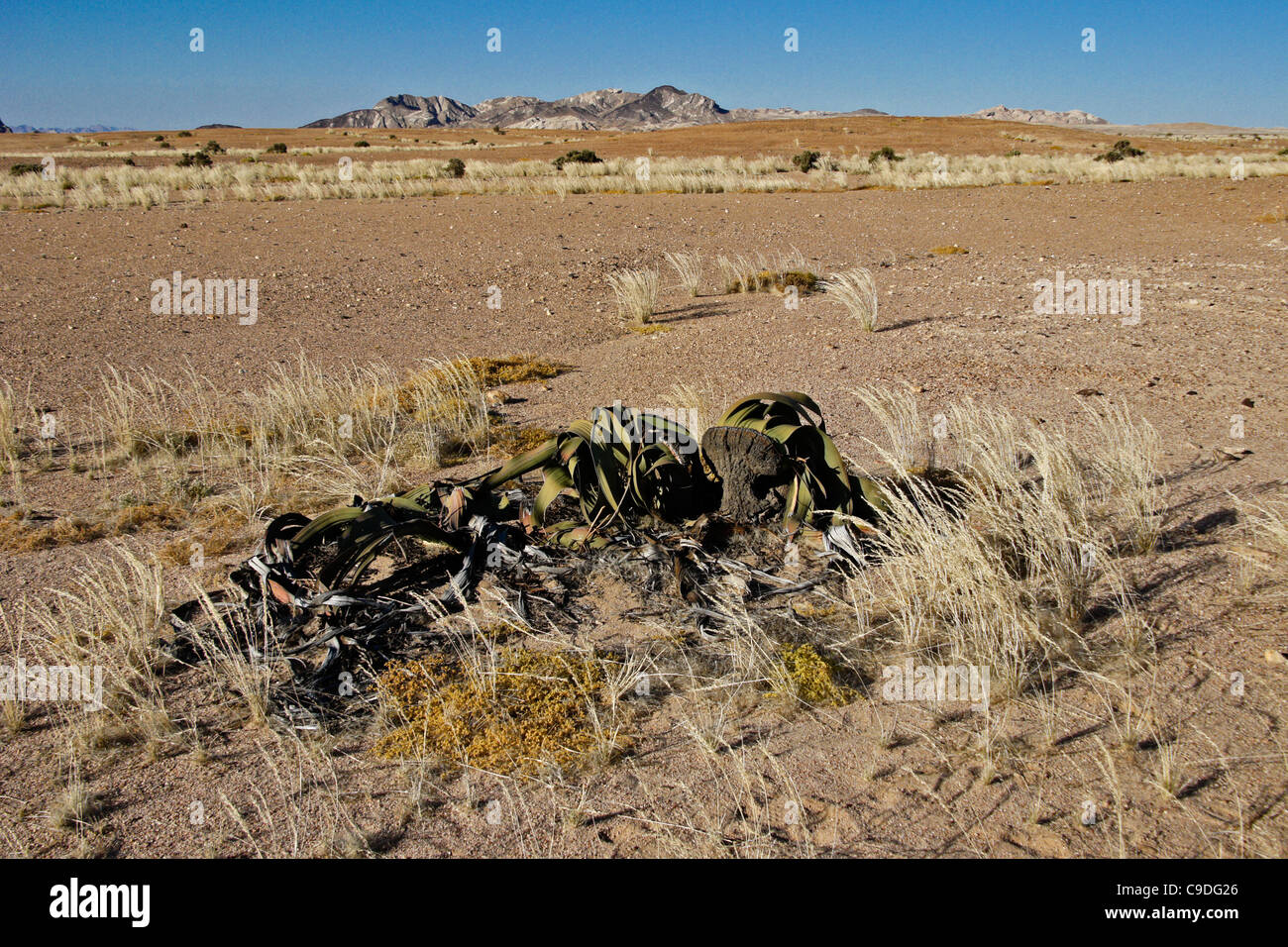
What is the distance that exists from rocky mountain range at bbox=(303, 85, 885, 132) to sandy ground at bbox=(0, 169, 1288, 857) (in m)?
119

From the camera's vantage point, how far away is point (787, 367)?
20.7ft

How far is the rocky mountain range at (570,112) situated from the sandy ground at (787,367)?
392ft

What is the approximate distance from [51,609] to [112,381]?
14.1 ft

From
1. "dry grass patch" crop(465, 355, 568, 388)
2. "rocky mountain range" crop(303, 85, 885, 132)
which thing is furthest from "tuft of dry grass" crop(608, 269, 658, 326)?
"rocky mountain range" crop(303, 85, 885, 132)

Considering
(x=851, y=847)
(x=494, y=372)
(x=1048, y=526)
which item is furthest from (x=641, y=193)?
(x=851, y=847)

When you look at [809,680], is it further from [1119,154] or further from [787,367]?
[1119,154]

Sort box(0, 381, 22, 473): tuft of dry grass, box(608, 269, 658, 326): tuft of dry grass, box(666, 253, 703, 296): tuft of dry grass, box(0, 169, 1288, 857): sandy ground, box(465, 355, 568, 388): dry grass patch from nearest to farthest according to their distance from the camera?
box(0, 169, 1288, 857): sandy ground, box(0, 381, 22, 473): tuft of dry grass, box(465, 355, 568, 388): dry grass patch, box(608, 269, 658, 326): tuft of dry grass, box(666, 253, 703, 296): tuft of dry grass

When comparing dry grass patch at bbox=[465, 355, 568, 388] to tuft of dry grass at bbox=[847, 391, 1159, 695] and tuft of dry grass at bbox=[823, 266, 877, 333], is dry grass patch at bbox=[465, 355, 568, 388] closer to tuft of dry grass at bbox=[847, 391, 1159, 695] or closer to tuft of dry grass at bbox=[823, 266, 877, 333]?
tuft of dry grass at bbox=[823, 266, 877, 333]

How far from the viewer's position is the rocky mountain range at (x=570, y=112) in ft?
429

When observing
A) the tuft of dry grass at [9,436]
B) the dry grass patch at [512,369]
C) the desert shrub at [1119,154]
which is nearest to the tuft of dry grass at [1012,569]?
the dry grass patch at [512,369]

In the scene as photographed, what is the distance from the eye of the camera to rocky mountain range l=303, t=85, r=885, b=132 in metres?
131

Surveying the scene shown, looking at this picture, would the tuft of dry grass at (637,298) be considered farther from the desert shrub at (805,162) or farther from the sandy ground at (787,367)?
the desert shrub at (805,162)

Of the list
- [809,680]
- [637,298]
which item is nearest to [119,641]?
[809,680]

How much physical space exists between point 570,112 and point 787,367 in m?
141
